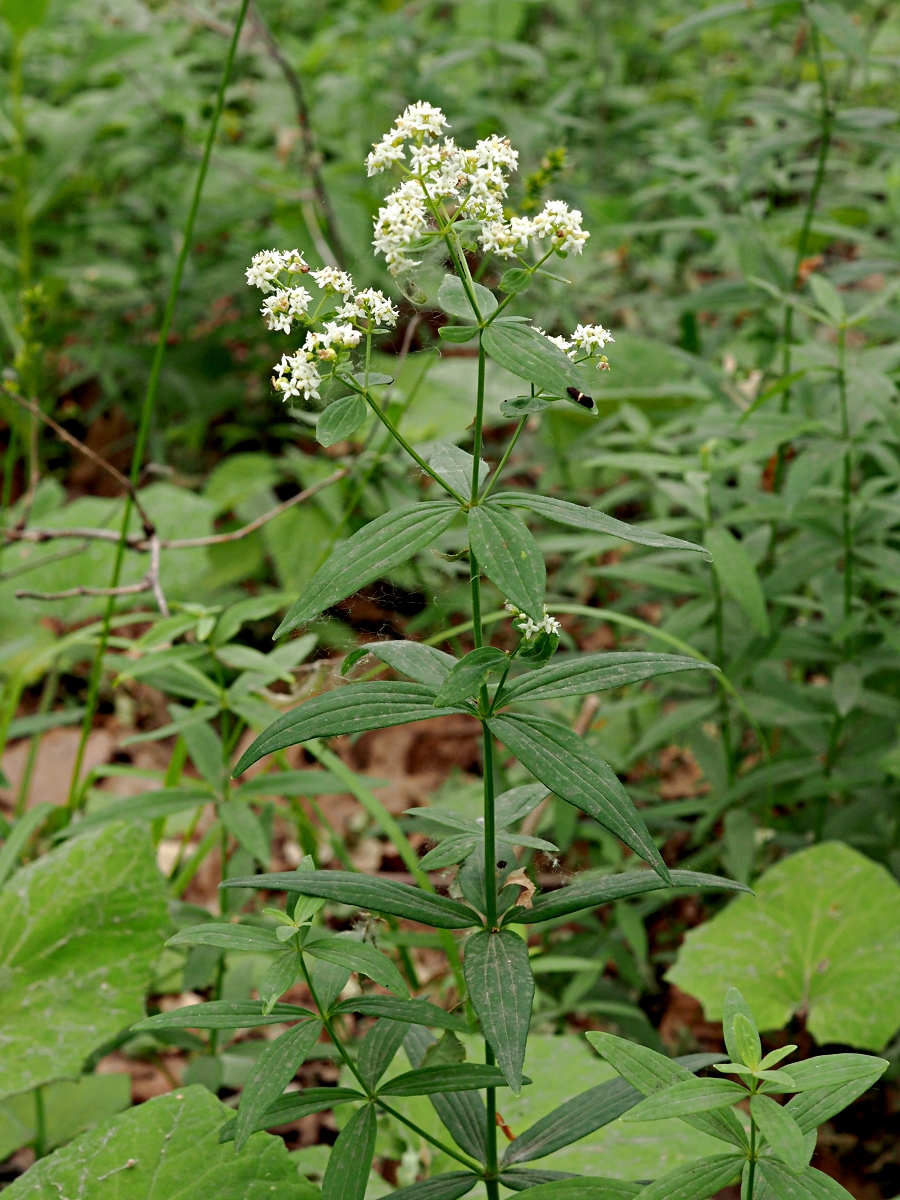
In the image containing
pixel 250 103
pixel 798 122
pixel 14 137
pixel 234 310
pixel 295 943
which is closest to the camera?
pixel 295 943

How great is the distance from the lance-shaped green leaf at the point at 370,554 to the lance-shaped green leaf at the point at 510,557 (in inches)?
1.6

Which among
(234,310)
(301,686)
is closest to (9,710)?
(301,686)

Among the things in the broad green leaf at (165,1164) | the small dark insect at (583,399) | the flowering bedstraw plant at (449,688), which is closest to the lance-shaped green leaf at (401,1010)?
the flowering bedstraw plant at (449,688)

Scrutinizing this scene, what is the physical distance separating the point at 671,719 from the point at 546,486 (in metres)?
0.98

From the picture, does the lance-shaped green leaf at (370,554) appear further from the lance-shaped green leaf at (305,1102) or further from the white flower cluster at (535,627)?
the lance-shaped green leaf at (305,1102)

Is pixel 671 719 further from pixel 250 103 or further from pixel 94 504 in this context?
pixel 250 103

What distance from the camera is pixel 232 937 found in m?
1.09

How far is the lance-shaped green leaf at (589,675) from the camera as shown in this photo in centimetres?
102

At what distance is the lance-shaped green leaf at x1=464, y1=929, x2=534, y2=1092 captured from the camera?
94 cm

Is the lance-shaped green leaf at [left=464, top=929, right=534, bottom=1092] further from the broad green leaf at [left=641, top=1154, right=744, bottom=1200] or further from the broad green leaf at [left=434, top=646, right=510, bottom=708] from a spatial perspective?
the broad green leaf at [left=434, top=646, right=510, bottom=708]

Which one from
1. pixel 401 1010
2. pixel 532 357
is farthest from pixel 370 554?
pixel 401 1010

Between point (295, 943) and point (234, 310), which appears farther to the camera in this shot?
point (234, 310)

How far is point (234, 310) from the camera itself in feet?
13.2

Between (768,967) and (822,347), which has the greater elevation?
(822,347)
